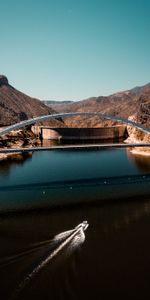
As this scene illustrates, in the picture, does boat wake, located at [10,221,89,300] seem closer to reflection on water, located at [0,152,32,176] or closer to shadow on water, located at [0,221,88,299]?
shadow on water, located at [0,221,88,299]

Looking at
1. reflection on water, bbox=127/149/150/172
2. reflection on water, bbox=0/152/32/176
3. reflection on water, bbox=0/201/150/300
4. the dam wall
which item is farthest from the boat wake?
the dam wall

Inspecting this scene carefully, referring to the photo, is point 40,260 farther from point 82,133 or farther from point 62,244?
point 82,133

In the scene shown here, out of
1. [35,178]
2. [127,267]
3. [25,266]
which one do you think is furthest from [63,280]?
[35,178]

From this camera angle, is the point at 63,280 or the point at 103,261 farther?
the point at 103,261

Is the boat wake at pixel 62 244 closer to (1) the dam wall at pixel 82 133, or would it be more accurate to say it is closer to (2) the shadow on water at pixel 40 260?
(2) the shadow on water at pixel 40 260

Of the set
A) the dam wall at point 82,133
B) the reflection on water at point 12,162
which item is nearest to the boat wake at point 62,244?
the reflection on water at point 12,162

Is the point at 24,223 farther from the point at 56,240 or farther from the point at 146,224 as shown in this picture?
the point at 146,224
